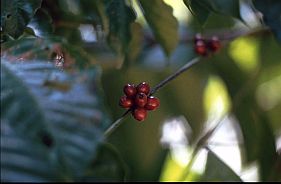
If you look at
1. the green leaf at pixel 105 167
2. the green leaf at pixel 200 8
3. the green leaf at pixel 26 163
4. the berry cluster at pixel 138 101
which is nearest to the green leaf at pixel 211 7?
the green leaf at pixel 200 8

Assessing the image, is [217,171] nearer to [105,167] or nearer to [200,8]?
[200,8]

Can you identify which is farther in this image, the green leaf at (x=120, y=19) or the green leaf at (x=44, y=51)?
the green leaf at (x=120, y=19)

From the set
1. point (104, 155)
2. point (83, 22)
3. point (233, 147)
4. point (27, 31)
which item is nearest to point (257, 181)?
point (233, 147)

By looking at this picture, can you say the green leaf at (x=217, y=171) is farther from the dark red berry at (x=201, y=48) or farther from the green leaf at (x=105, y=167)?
the green leaf at (x=105, y=167)

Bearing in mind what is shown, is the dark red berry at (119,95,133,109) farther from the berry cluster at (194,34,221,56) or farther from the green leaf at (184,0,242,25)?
the berry cluster at (194,34,221,56)

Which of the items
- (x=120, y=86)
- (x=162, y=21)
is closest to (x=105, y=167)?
(x=162, y=21)

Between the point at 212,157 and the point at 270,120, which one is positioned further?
the point at 270,120

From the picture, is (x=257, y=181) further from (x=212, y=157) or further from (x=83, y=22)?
(x=83, y=22)
